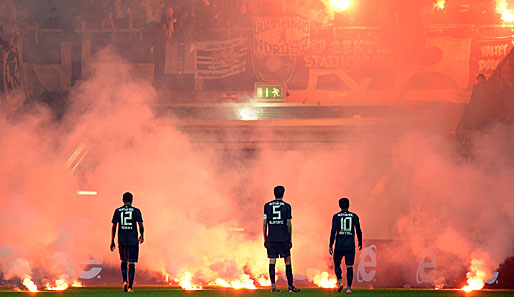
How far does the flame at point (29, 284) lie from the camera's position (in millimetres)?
10278

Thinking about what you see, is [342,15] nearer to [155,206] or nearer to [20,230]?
[155,206]

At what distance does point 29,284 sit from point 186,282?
2.67 metres

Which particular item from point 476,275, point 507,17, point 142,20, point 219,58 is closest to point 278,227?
point 476,275

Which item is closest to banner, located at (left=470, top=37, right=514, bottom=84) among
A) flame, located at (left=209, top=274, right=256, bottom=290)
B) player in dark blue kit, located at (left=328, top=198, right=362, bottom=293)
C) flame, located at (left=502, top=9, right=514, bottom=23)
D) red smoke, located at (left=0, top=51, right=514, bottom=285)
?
flame, located at (left=502, top=9, right=514, bottom=23)

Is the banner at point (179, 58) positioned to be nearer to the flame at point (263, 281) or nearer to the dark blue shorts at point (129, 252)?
the flame at point (263, 281)

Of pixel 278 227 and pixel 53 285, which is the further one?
pixel 53 285

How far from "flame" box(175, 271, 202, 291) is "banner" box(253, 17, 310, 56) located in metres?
6.52

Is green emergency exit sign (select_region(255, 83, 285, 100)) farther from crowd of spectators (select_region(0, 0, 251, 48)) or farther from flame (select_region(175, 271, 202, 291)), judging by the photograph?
flame (select_region(175, 271, 202, 291))

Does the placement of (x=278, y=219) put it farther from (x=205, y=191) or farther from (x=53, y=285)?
(x=205, y=191)

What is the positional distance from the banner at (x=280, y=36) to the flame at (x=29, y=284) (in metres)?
7.84

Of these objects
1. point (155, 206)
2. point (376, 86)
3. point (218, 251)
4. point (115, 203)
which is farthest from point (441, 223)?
point (115, 203)

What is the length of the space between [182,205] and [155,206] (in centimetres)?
63

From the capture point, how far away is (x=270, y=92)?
15484 millimetres

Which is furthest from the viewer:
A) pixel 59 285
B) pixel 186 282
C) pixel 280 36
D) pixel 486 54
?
pixel 280 36
